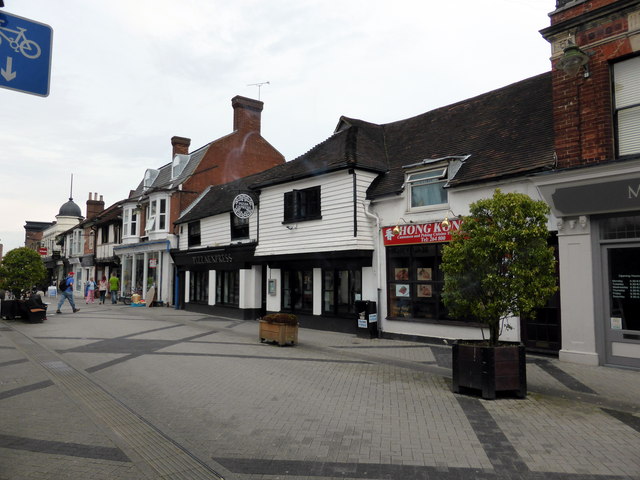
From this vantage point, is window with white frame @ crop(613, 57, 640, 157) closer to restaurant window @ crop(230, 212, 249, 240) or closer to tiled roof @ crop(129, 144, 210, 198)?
restaurant window @ crop(230, 212, 249, 240)

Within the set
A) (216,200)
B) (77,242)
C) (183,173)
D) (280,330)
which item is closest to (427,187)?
(280,330)

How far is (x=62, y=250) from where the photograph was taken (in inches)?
1971

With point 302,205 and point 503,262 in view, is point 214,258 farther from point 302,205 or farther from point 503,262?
point 503,262

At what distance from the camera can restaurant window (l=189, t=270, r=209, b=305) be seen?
23297mm

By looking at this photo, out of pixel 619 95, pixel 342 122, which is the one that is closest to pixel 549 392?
pixel 619 95

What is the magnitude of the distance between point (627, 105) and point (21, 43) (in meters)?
10.8

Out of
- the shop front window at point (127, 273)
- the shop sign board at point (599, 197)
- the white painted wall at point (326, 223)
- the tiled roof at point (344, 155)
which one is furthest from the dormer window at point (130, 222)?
the shop sign board at point (599, 197)

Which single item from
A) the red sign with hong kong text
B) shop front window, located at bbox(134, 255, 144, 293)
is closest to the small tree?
shop front window, located at bbox(134, 255, 144, 293)

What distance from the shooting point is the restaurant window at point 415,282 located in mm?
12570

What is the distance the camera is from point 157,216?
27078 mm

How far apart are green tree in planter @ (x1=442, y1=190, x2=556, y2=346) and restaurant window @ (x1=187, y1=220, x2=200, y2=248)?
60.9 ft

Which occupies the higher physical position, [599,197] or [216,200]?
[216,200]

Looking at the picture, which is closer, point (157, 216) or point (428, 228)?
point (428, 228)

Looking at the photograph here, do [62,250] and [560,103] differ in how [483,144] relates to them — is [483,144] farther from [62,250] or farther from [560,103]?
[62,250]
